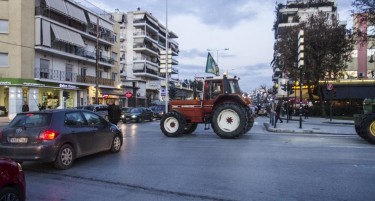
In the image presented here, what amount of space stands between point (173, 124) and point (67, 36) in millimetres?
31407

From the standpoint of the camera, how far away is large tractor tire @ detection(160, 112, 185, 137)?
17.3m

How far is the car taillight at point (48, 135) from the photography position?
893 centimetres

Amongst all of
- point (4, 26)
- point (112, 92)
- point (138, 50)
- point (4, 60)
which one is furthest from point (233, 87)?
point (138, 50)

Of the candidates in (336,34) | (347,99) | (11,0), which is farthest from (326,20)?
(11,0)

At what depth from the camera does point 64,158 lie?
9328mm

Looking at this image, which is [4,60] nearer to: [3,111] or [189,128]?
[3,111]

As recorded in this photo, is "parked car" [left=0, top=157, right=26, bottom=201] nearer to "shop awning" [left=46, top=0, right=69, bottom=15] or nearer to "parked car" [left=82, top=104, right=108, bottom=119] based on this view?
"parked car" [left=82, top=104, right=108, bottom=119]

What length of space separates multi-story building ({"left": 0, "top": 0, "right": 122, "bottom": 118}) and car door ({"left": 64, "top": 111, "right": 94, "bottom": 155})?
97.9 feet

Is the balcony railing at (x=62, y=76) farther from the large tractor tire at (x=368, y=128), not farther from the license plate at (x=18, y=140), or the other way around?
the large tractor tire at (x=368, y=128)

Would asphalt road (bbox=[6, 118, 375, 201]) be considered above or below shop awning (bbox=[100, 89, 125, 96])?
below

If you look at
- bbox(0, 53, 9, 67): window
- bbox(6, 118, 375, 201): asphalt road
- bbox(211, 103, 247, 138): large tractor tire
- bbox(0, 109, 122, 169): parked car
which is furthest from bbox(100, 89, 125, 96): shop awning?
bbox(0, 109, 122, 169): parked car

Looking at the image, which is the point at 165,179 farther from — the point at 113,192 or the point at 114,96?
the point at 114,96

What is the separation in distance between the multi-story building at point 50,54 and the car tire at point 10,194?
34.7 metres

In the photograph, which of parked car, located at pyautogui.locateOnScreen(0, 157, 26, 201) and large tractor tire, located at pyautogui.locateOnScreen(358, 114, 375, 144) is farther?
large tractor tire, located at pyautogui.locateOnScreen(358, 114, 375, 144)
